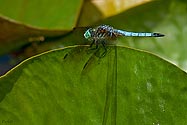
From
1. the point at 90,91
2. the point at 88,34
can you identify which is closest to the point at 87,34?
the point at 88,34

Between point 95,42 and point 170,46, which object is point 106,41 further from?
point 170,46

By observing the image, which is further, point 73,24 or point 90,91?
point 73,24

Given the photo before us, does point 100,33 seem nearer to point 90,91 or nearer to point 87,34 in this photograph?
point 87,34

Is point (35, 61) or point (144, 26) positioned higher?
point (144, 26)

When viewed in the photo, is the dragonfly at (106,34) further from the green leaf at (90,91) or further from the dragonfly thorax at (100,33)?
the green leaf at (90,91)

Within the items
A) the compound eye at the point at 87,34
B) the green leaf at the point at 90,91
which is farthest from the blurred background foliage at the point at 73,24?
the green leaf at the point at 90,91

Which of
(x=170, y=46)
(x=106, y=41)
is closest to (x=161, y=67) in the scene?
(x=106, y=41)
